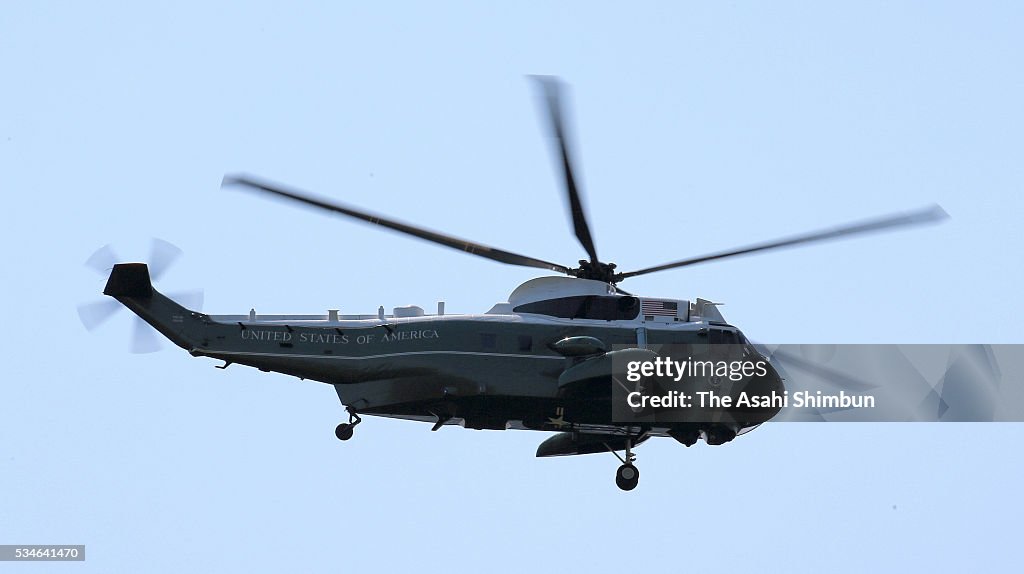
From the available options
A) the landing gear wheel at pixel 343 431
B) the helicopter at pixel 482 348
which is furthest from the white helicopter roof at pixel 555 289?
the landing gear wheel at pixel 343 431

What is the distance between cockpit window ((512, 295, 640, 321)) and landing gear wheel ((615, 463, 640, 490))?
11.8 feet

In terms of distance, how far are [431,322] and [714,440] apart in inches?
284

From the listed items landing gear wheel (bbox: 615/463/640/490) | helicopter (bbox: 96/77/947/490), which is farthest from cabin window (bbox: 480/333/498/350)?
landing gear wheel (bbox: 615/463/640/490)

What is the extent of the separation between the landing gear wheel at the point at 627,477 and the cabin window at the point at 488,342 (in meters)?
4.36

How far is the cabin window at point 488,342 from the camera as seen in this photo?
41469 mm

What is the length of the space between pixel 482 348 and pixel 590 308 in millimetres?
2775

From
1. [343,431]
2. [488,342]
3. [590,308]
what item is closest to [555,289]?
[590,308]

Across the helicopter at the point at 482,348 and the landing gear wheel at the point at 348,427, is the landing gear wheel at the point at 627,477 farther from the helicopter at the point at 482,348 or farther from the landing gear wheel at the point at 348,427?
the landing gear wheel at the point at 348,427

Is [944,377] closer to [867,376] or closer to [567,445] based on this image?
[867,376]

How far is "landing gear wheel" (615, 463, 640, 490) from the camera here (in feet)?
140

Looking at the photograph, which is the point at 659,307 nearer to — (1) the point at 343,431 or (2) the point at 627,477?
(2) the point at 627,477

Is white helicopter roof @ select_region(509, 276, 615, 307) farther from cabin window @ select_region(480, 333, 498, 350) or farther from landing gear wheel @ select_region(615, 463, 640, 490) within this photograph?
landing gear wheel @ select_region(615, 463, 640, 490)

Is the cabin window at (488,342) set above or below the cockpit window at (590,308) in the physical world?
below

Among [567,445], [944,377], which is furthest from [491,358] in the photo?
[944,377]
